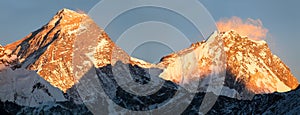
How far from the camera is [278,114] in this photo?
178 meters

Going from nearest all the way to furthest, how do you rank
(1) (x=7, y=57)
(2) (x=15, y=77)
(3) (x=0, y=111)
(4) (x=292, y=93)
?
(3) (x=0, y=111)
(1) (x=7, y=57)
(2) (x=15, y=77)
(4) (x=292, y=93)

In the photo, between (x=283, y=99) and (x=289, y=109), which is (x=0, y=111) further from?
(x=283, y=99)

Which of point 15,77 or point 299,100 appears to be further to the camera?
point 299,100

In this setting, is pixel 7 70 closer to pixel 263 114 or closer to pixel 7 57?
pixel 7 57

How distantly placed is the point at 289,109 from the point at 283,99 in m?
17.1

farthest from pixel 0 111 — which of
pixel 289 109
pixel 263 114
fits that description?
pixel 263 114

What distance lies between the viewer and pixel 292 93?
620 feet

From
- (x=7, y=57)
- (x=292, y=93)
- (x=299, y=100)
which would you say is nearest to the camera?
(x=7, y=57)

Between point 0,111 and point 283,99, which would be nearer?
point 0,111

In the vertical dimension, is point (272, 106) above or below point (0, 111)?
above

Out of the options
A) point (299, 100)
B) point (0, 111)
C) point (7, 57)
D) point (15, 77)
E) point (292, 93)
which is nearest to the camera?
point (0, 111)

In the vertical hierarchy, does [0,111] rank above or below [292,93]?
below

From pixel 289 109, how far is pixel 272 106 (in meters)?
20.2

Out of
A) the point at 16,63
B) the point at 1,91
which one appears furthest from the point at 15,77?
the point at 16,63
